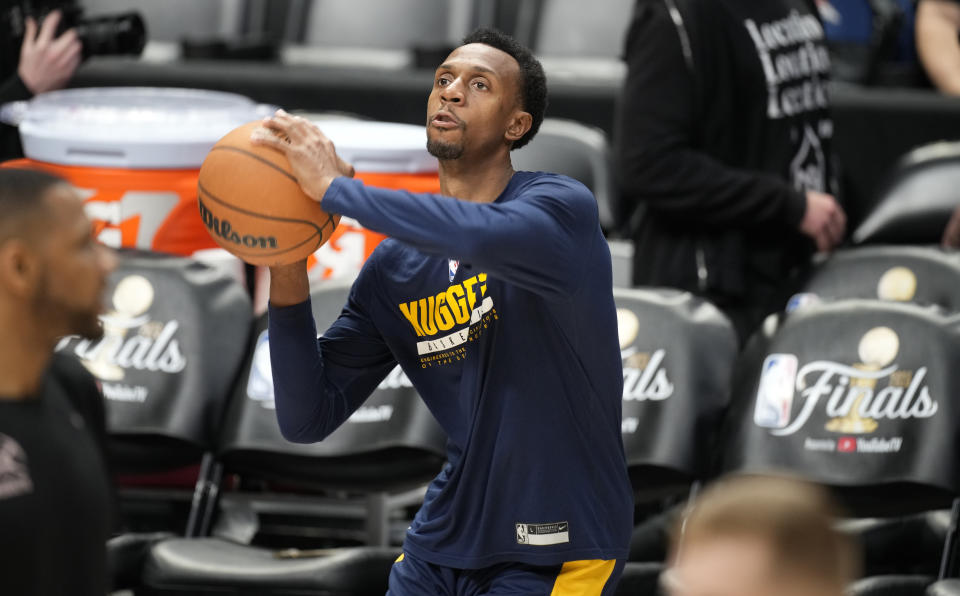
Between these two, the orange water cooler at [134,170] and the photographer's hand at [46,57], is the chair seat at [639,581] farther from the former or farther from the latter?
the photographer's hand at [46,57]

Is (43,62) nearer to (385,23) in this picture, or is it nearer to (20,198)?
(385,23)

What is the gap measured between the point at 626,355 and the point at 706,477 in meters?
0.42

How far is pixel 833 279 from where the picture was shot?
502 centimetres

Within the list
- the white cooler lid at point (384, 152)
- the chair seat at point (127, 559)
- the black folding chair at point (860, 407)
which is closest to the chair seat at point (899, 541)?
the black folding chair at point (860, 407)

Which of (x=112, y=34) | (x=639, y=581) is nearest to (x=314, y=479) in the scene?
(x=639, y=581)

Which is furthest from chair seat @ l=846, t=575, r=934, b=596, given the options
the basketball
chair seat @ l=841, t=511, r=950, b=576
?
the basketball

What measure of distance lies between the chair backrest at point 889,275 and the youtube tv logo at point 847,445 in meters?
0.74

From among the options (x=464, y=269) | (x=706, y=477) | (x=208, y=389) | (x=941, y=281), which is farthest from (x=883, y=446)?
(x=208, y=389)

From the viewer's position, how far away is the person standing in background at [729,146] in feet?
15.9

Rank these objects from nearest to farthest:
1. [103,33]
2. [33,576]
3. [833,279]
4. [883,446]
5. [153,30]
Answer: [33,576] < [883,446] < [833,279] < [103,33] < [153,30]

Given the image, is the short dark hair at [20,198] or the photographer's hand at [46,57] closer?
the short dark hair at [20,198]

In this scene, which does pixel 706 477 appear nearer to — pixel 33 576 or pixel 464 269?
pixel 464 269

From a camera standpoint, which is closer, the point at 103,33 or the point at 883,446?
the point at 883,446

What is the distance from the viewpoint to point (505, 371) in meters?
3.10
